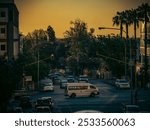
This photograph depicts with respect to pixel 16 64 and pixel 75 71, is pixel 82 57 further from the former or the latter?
pixel 16 64

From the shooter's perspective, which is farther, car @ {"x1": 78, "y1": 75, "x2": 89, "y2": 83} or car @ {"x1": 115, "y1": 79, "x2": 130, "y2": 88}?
car @ {"x1": 115, "y1": 79, "x2": 130, "y2": 88}

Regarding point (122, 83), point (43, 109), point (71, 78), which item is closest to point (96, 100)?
point (71, 78)

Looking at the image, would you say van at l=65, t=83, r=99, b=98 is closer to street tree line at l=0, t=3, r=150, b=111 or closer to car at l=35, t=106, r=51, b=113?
street tree line at l=0, t=3, r=150, b=111

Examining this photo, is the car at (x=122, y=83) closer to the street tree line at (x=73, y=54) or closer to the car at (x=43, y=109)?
the street tree line at (x=73, y=54)

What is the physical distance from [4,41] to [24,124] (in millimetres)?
36019

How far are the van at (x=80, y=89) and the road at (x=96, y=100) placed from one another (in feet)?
1.60

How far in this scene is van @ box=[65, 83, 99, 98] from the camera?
44.5m

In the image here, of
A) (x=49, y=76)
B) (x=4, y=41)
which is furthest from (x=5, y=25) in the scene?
(x=49, y=76)

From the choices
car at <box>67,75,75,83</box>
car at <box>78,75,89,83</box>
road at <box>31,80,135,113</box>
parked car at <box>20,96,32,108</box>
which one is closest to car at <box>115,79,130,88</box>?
road at <box>31,80,135,113</box>

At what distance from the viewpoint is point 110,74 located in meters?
50.1

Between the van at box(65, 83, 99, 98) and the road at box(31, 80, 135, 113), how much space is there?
1.60 ft

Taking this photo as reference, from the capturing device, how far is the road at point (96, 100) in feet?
116

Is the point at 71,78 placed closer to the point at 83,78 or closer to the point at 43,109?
the point at 83,78

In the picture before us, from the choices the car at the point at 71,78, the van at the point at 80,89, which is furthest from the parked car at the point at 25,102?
the van at the point at 80,89
